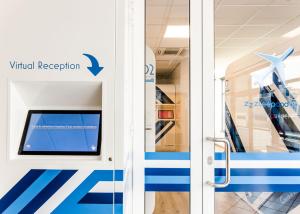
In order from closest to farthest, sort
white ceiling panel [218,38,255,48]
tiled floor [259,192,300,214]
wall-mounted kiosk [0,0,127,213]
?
wall-mounted kiosk [0,0,127,213] → white ceiling panel [218,38,255,48] → tiled floor [259,192,300,214]

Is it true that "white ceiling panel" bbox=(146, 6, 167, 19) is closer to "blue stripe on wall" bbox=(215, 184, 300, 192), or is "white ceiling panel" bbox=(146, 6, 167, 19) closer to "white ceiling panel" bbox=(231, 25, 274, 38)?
"white ceiling panel" bbox=(231, 25, 274, 38)

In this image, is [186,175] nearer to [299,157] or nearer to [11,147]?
[299,157]

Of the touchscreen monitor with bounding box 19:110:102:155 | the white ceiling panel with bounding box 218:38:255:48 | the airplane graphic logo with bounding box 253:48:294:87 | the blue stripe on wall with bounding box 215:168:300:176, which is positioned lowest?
the blue stripe on wall with bounding box 215:168:300:176

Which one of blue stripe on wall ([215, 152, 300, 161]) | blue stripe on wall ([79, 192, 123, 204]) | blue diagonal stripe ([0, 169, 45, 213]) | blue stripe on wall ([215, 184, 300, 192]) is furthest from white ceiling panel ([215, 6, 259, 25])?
blue diagonal stripe ([0, 169, 45, 213])

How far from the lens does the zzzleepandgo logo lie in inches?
51.1

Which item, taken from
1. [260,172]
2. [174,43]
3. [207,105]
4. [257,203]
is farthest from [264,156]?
[174,43]

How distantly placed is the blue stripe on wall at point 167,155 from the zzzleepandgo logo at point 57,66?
1.01 meters

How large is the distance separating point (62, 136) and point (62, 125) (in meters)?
0.06

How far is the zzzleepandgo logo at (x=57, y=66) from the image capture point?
4.26ft

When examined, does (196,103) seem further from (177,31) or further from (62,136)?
(62,136)

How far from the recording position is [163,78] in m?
2.14

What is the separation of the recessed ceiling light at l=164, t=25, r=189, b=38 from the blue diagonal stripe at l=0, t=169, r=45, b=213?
4.84 ft

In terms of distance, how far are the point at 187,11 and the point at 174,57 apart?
40 centimetres

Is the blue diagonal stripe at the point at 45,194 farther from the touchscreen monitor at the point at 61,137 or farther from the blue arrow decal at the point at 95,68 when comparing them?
the blue arrow decal at the point at 95,68
